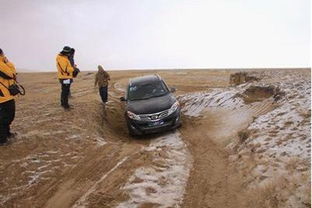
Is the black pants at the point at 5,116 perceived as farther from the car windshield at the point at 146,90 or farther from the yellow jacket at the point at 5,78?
the car windshield at the point at 146,90

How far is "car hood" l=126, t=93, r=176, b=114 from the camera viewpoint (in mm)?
11586

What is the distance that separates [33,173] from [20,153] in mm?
1110

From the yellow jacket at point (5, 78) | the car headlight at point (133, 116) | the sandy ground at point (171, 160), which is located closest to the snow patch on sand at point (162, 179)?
the sandy ground at point (171, 160)

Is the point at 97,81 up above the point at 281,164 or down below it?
above

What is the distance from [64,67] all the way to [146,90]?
289cm

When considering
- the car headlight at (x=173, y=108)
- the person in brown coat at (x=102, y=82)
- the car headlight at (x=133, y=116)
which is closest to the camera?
the car headlight at (x=133, y=116)

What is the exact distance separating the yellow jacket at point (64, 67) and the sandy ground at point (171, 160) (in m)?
1.29

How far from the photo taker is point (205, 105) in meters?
14.6

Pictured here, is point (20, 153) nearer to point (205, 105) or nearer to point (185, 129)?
point (185, 129)

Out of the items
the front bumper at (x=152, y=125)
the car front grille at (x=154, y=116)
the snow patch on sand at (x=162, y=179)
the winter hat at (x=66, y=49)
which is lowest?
the snow patch on sand at (x=162, y=179)

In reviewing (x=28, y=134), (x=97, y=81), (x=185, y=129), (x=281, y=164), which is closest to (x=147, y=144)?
(x=185, y=129)

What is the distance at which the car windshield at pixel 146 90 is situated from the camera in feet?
42.1

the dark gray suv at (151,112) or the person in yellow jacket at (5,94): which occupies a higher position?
the person in yellow jacket at (5,94)

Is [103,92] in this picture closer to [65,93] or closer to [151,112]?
[65,93]
